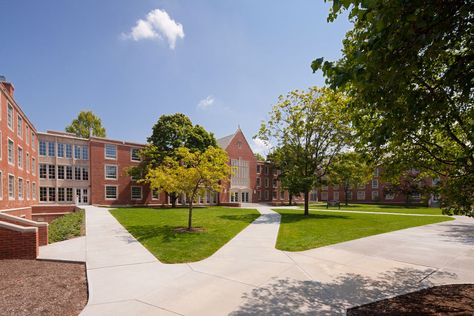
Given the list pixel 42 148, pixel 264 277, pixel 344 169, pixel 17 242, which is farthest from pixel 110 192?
pixel 264 277

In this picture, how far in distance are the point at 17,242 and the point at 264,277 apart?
26.2 ft

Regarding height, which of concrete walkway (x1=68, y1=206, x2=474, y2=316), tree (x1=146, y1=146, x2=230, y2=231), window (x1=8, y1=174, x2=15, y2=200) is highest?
tree (x1=146, y1=146, x2=230, y2=231)

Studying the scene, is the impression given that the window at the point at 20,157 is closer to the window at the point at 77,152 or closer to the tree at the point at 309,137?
the window at the point at 77,152

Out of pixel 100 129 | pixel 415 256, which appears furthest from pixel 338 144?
pixel 100 129

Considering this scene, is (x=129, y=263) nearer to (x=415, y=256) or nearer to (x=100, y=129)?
(x=415, y=256)

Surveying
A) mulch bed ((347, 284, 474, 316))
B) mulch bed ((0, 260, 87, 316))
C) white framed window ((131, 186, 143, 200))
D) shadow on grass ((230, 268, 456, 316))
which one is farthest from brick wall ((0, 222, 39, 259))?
white framed window ((131, 186, 143, 200))

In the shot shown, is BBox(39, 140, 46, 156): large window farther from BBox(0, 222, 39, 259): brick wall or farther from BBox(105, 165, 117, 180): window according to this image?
BBox(0, 222, 39, 259): brick wall

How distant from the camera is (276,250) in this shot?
940 cm

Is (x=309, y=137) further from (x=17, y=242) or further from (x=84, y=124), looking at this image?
(x=84, y=124)

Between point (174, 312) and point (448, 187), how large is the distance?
554 cm

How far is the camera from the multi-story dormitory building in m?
20.6

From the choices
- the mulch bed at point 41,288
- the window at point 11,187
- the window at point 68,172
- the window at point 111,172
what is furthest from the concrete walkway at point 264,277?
the window at point 68,172

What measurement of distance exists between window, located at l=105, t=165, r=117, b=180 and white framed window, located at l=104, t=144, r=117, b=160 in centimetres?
129

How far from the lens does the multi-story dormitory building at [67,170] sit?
67.7ft
